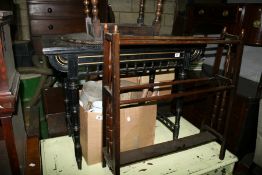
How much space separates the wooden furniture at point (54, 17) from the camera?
2387mm

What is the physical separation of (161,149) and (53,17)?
192 cm

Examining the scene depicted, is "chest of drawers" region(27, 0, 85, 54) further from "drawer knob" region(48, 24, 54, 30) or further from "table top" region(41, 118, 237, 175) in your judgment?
"table top" region(41, 118, 237, 175)

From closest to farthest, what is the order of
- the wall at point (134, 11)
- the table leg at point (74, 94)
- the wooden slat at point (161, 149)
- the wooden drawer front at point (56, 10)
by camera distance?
1. the table leg at point (74, 94)
2. the wooden slat at point (161, 149)
3. the wooden drawer front at point (56, 10)
4. the wall at point (134, 11)

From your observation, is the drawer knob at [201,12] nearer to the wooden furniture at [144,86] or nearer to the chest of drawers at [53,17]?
the wooden furniture at [144,86]

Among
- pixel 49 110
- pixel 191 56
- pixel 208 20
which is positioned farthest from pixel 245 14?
pixel 49 110

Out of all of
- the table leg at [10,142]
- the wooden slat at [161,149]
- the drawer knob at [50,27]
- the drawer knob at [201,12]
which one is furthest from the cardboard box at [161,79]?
the drawer knob at [50,27]

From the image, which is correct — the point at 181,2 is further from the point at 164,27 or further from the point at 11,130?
the point at 11,130

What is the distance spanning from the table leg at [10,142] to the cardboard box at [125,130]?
398 mm

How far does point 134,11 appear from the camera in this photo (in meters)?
3.25

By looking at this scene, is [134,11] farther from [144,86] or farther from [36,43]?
[144,86]

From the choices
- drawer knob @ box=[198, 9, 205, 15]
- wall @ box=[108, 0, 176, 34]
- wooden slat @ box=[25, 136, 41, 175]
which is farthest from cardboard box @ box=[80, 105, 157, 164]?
wall @ box=[108, 0, 176, 34]

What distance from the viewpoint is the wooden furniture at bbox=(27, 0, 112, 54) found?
239 centimetres

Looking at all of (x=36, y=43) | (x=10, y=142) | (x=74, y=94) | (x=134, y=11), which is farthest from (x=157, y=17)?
(x=134, y=11)

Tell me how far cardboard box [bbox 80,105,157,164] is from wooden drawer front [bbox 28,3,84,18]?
5.06ft
